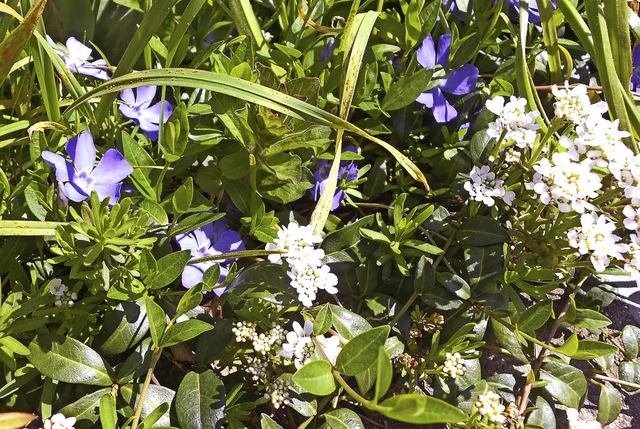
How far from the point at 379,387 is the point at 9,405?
0.87 m

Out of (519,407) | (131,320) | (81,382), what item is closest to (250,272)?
(131,320)

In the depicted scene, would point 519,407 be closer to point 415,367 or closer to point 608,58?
point 415,367

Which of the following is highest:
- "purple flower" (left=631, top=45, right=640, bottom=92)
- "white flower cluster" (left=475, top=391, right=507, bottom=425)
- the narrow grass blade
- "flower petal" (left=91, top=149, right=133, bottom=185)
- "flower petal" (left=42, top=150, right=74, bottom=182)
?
the narrow grass blade

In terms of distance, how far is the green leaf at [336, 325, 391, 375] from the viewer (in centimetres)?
117

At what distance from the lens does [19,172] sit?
152cm

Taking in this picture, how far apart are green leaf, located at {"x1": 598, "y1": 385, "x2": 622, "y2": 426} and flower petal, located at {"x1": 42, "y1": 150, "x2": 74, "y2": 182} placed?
1.40m

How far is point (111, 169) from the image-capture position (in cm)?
140

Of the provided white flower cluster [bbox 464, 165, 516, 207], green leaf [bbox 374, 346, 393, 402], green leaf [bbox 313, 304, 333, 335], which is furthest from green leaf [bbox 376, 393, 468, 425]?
white flower cluster [bbox 464, 165, 516, 207]

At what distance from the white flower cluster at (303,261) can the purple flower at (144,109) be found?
19.2 inches

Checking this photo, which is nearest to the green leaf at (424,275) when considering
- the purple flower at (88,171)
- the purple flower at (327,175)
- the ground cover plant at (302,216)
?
the ground cover plant at (302,216)

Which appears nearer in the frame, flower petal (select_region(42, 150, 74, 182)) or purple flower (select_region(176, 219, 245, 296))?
flower petal (select_region(42, 150, 74, 182))

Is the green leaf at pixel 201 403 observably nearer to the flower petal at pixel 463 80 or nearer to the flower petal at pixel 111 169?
the flower petal at pixel 111 169

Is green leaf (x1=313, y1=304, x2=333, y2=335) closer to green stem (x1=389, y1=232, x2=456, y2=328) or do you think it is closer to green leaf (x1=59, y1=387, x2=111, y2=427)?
green stem (x1=389, y1=232, x2=456, y2=328)

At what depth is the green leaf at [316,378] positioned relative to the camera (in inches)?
45.3
